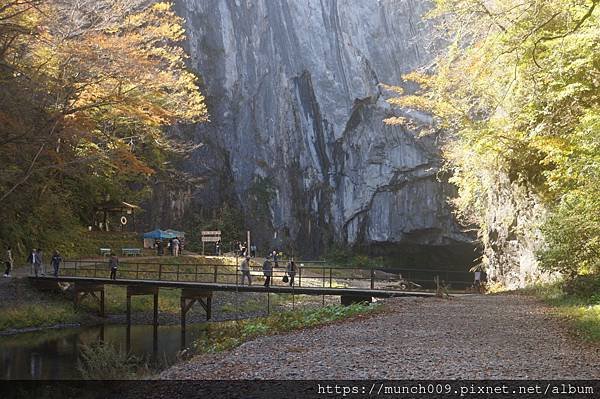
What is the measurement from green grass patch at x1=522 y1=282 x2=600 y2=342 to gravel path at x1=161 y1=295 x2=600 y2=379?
1.01ft

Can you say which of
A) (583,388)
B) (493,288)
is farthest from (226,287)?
(583,388)

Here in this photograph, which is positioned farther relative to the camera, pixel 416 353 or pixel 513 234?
pixel 513 234

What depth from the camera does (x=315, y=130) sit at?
1716 inches

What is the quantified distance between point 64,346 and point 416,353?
42.9ft

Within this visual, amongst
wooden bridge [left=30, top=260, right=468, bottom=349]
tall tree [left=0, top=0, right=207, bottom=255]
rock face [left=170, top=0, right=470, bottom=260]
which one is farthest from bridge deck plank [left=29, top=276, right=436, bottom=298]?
rock face [left=170, top=0, right=470, bottom=260]

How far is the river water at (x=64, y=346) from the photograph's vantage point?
43.1 feet

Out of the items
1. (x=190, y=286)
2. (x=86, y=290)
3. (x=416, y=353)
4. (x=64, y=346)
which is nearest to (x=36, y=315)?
(x=86, y=290)

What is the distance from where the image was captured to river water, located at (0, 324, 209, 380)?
13141 millimetres

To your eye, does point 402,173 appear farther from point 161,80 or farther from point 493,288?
point 161,80

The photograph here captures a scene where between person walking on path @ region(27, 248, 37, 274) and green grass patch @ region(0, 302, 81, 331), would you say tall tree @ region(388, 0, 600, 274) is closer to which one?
green grass patch @ region(0, 302, 81, 331)

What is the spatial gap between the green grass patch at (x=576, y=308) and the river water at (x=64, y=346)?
7.72 meters

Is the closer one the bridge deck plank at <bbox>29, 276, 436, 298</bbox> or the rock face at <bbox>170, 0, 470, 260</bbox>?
the bridge deck plank at <bbox>29, 276, 436, 298</bbox>

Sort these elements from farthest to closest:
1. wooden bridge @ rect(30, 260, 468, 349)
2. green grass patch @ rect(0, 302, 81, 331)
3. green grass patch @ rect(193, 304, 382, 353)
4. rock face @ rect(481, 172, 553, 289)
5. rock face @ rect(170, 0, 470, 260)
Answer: rock face @ rect(170, 0, 470, 260) < green grass patch @ rect(0, 302, 81, 331) < rock face @ rect(481, 172, 553, 289) < wooden bridge @ rect(30, 260, 468, 349) < green grass patch @ rect(193, 304, 382, 353)

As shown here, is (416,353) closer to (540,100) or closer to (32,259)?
(540,100)
